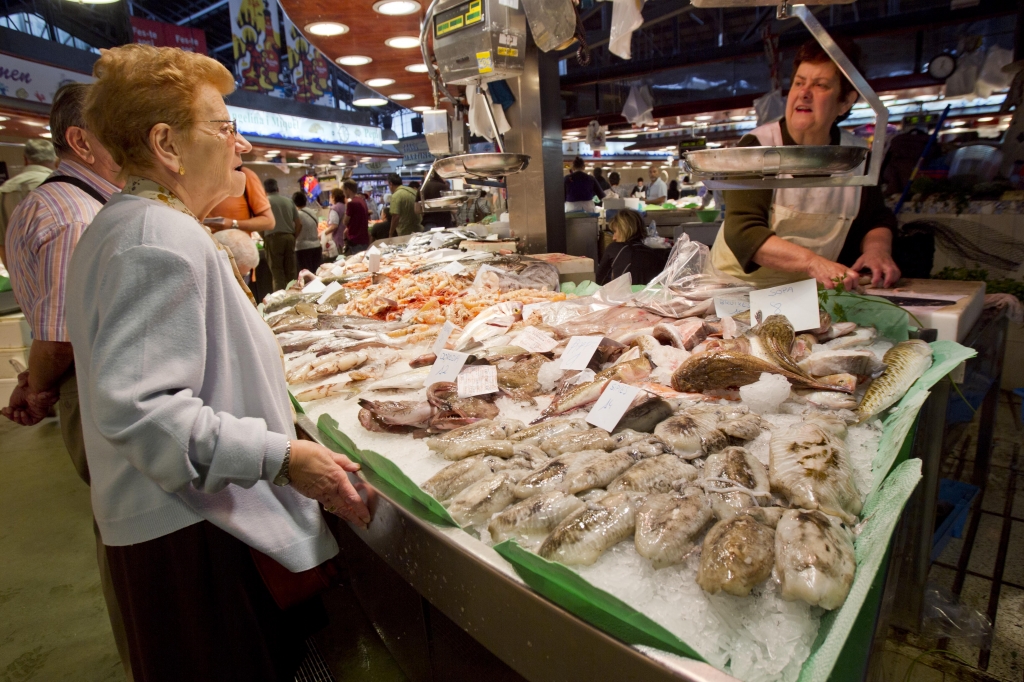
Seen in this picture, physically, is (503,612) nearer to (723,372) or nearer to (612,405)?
(612,405)

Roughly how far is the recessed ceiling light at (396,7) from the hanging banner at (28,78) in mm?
7067

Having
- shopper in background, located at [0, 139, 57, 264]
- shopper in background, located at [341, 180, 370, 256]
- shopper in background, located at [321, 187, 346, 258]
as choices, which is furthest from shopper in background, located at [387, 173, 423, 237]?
shopper in background, located at [0, 139, 57, 264]

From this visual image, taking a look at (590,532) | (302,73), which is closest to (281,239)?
(590,532)

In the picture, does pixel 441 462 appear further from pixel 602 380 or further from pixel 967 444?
pixel 967 444

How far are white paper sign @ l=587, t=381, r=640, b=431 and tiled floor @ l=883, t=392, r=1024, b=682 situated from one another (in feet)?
4.81

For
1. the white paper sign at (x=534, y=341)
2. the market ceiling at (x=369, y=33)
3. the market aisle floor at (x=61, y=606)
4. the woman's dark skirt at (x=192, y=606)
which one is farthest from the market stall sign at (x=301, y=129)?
the woman's dark skirt at (x=192, y=606)

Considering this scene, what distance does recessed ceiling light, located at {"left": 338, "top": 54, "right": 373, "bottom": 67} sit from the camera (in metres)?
6.64

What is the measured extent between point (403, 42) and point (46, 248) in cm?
457

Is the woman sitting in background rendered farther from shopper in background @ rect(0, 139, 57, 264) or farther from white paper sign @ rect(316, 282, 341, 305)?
shopper in background @ rect(0, 139, 57, 264)

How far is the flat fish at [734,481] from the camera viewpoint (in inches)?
51.5

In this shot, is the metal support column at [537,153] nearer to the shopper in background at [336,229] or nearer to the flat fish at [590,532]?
the flat fish at [590,532]

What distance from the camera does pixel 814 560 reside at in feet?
3.45

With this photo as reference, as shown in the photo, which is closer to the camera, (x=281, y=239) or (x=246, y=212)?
(x=246, y=212)

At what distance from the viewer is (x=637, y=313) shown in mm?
2797
